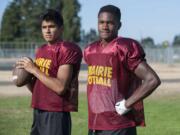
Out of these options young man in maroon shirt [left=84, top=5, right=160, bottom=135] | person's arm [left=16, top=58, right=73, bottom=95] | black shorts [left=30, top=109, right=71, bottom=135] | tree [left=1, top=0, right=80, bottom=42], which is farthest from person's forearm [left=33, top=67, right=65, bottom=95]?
tree [left=1, top=0, right=80, bottom=42]

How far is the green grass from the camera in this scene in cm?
1100

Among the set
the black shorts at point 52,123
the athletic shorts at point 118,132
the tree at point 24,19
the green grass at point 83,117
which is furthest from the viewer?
the tree at point 24,19

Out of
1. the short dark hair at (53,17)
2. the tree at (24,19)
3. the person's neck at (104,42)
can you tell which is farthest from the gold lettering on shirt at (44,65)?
the tree at (24,19)

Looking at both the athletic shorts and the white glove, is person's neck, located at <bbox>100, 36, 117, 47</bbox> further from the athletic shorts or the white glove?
the athletic shorts

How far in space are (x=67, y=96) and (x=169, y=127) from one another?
251 inches

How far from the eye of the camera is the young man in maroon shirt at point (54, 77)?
17.5ft

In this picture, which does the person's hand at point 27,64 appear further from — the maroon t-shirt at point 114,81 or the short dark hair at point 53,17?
the maroon t-shirt at point 114,81

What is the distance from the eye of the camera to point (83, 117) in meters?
12.8

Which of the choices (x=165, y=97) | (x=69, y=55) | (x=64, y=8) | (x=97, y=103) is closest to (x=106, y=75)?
(x=97, y=103)

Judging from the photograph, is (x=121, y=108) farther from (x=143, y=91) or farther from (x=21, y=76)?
(x=21, y=76)

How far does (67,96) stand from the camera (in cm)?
545

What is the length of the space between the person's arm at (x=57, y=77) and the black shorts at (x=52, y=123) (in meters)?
0.26

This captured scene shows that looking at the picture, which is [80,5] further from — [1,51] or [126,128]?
[126,128]

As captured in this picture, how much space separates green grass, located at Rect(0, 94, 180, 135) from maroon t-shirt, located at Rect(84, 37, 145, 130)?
5.85 m
